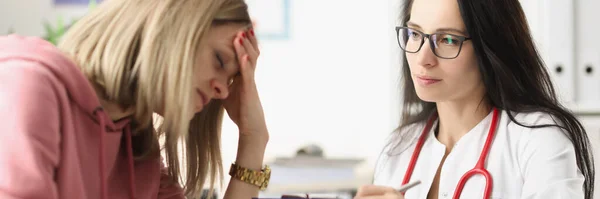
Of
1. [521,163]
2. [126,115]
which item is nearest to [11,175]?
[126,115]

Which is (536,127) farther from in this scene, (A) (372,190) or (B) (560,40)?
(B) (560,40)

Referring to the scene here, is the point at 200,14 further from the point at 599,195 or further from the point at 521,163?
the point at 599,195

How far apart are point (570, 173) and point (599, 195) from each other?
114 centimetres

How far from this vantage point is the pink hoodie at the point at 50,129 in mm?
1025

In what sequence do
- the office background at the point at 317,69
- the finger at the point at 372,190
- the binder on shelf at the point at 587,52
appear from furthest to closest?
the office background at the point at 317,69 < the binder on shelf at the point at 587,52 < the finger at the point at 372,190

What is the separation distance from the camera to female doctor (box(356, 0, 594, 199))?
1398mm

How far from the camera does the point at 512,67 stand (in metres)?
1.47

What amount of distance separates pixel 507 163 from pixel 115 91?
73 centimetres

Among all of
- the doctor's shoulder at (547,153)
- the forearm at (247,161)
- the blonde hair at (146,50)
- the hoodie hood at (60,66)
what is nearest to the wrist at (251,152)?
the forearm at (247,161)

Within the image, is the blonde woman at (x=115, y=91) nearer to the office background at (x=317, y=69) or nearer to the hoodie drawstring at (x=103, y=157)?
the hoodie drawstring at (x=103, y=157)

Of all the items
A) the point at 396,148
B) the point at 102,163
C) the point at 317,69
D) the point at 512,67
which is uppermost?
the point at 512,67

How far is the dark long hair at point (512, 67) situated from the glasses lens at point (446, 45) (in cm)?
3

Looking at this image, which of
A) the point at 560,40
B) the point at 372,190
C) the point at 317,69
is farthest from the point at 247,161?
the point at 317,69

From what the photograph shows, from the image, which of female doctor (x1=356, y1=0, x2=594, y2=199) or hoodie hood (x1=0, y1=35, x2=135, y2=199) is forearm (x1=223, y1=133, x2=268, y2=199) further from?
hoodie hood (x1=0, y1=35, x2=135, y2=199)
